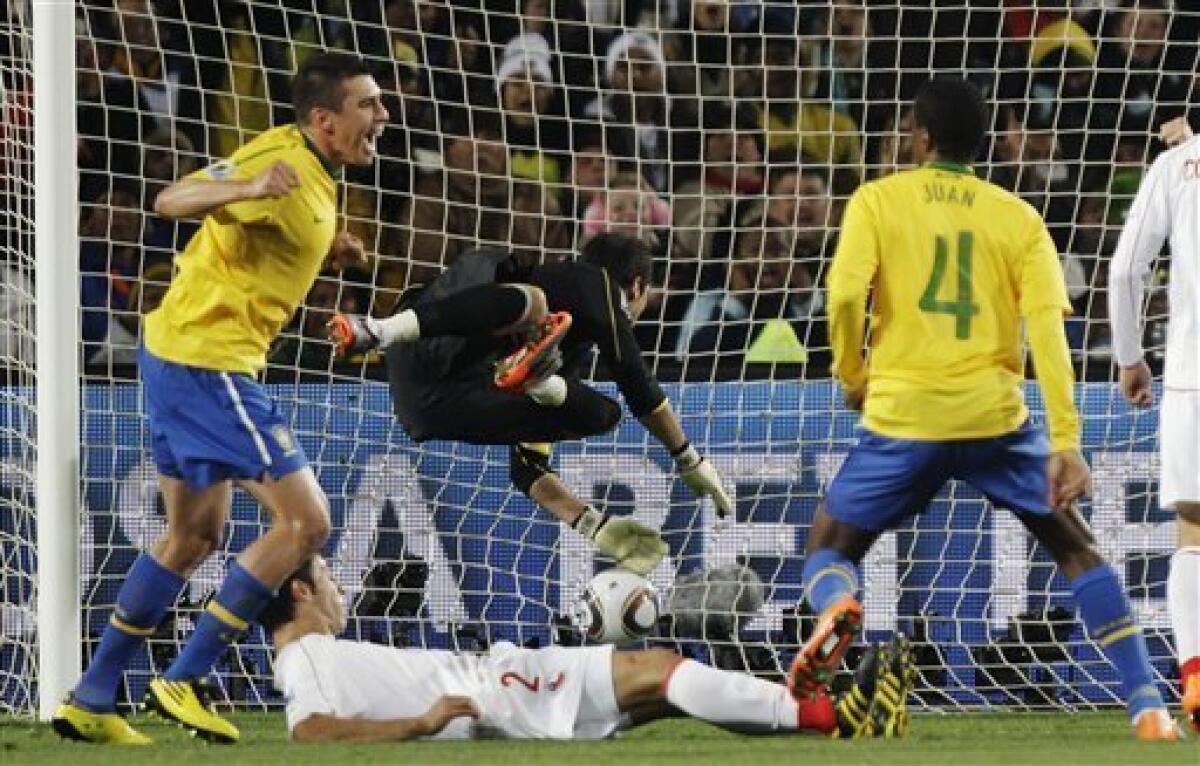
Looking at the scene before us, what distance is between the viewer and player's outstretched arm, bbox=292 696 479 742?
7.09 m

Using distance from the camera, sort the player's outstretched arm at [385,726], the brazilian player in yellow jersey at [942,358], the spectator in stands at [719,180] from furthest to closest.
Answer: the spectator in stands at [719,180]
the player's outstretched arm at [385,726]
the brazilian player in yellow jersey at [942,358]

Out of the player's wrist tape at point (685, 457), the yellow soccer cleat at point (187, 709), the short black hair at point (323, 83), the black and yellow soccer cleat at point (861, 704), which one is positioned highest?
the short black hair at point (323, 83)

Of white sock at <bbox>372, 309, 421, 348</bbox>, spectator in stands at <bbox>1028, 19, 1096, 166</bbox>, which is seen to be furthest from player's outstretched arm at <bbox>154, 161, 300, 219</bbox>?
spectator in stands at <bbox>1028, 19, 1096, 166</bbox>

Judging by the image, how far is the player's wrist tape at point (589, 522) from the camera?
29.0 ft

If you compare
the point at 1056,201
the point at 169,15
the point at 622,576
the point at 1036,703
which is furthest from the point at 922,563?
the point at 169,15

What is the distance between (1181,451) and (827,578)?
116 cm

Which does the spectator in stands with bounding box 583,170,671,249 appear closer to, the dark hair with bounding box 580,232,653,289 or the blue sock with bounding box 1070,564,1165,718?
the dark hair with bounding box 580,232,653,289

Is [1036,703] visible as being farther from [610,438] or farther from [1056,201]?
[1056,201]

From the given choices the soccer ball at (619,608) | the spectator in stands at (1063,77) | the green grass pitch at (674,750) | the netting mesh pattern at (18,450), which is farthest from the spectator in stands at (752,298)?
the green grass pitch at (674,750)

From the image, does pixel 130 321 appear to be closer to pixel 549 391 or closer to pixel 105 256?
pixel 105 256

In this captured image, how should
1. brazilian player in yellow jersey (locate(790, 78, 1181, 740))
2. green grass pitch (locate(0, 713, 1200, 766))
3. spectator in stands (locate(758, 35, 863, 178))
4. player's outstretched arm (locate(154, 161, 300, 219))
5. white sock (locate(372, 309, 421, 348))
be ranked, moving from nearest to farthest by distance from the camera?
1. green grass pitch (locate(0, 713, 1200, 766))
2. brazilian player in yellow jersey (locate(790, 78, 1181, 740))
3. player's outstretched arm (locate(154, 161, 300, 219))
4. white sock (locate(372, 309, 421, 348))
5. spectator in stands (locate(758, 35, 863, 178))

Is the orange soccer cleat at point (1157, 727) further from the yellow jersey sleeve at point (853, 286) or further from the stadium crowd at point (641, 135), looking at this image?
the stadium crowd at point (641, 135)

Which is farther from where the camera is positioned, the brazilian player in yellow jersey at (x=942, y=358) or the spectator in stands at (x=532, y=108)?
the spectator in stands at (x=532, y=108)

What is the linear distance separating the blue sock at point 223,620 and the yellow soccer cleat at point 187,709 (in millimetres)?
43
